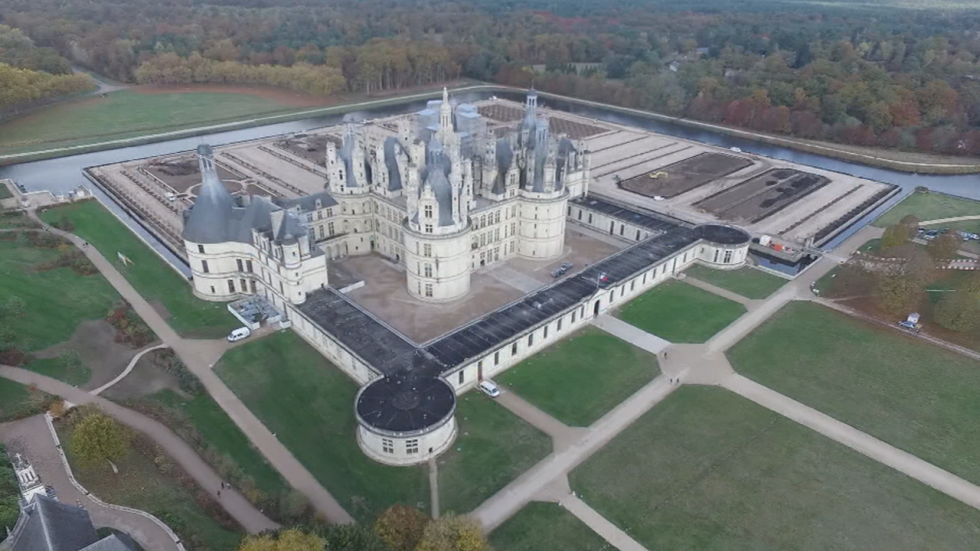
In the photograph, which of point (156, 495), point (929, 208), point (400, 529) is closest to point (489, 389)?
point (400, 529)

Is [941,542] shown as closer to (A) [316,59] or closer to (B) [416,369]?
(B) [416,369]

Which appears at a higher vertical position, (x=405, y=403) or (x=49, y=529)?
(x=49, y=529)

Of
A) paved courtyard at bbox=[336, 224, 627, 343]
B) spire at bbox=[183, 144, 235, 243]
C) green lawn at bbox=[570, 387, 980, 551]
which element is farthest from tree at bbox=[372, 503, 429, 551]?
spire at bbox=[183, 144, 235, 243]

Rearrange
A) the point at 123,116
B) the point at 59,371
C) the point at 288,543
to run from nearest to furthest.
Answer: the point at 288,543 < the point at 59,371 < the point at 123,116

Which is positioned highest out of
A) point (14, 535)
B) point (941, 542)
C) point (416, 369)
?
point (14, 535)

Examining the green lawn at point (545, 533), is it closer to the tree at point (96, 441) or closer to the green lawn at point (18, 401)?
the tree at point (96, 441)

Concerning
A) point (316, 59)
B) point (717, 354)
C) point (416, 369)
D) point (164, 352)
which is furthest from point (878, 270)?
point (316, 59)

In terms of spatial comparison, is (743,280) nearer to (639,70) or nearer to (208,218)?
(208,218)

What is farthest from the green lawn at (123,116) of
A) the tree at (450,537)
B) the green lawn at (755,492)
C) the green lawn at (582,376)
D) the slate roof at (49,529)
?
the green lawn at (755,492)
